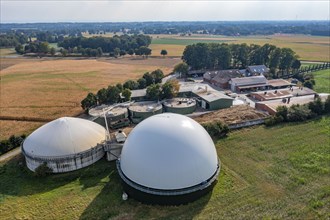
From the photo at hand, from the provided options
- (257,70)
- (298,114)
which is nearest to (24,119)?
(298,114)

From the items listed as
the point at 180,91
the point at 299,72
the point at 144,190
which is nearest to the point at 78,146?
the point at 144,190

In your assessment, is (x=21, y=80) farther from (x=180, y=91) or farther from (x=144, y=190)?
(x=144, y=190)

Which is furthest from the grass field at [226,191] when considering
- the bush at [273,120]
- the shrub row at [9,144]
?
the bush at [273,120]

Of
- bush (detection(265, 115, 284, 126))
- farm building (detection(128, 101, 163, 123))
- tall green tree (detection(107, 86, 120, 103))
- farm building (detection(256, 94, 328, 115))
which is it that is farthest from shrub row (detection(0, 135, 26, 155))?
farm building (detection(256, 94, 328, 115))

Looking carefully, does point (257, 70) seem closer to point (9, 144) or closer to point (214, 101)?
point (214, 101)

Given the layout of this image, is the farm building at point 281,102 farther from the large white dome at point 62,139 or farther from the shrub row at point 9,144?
the shrub row at point 9,144
